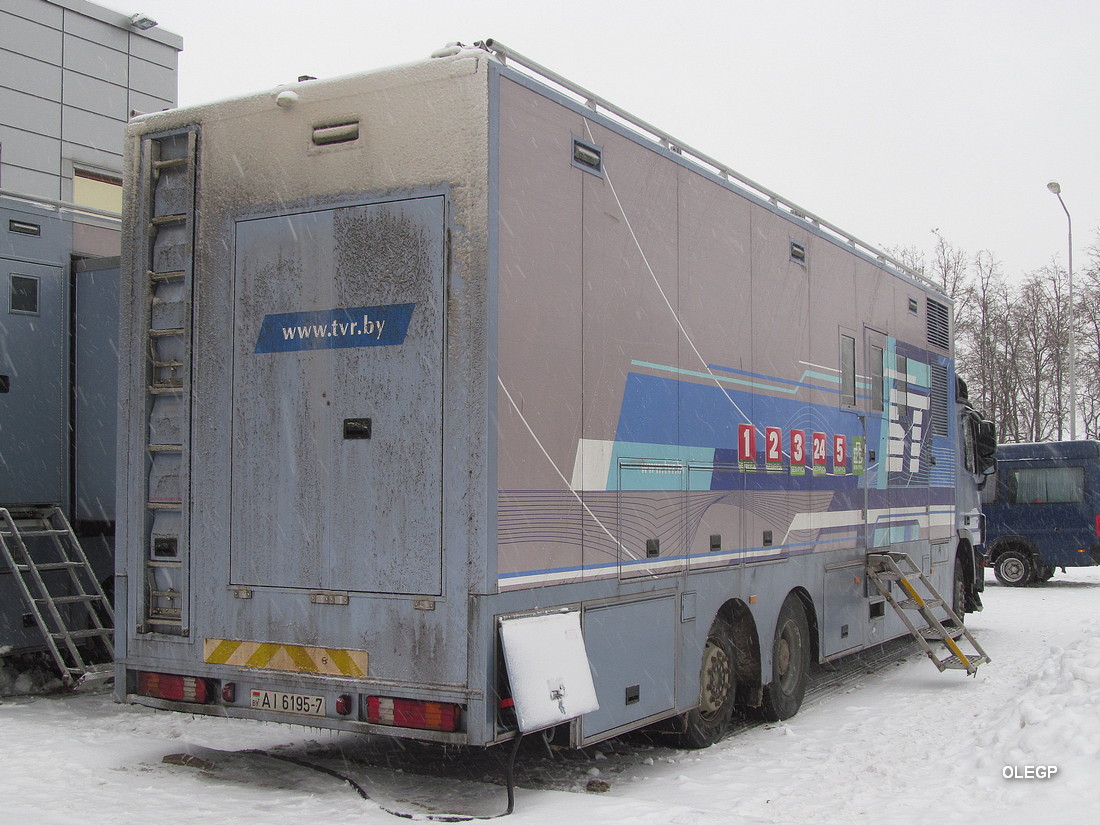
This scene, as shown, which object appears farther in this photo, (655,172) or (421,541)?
(655,172)

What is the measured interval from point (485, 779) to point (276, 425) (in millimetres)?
2427

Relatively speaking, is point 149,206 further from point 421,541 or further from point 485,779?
point 485,779

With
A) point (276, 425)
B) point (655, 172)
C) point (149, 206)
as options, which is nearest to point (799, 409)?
point (655, 172)

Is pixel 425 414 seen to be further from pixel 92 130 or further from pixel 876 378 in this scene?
pixel 92 130

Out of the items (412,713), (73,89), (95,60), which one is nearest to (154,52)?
(95,60)

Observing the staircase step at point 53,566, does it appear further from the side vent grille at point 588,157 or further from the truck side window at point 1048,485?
the truck side window at point 1048,485

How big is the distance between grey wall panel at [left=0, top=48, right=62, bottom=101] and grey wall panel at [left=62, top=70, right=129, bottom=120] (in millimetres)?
211

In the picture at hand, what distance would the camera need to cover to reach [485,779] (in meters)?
6.59

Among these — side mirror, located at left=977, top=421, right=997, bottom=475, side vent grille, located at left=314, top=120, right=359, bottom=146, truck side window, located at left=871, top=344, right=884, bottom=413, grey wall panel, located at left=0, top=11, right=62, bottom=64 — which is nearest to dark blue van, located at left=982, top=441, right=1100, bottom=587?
side mirror, located at left=977, top=421, right=997, bottom=475

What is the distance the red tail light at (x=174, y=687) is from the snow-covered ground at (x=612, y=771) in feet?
1.58

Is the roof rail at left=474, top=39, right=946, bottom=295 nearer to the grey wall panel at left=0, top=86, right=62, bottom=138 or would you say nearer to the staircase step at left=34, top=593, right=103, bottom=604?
the staircase step at left=34, top=593, right=103, bottom=604

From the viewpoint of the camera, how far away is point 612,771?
22.6 feet

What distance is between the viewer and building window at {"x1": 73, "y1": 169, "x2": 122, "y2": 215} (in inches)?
803

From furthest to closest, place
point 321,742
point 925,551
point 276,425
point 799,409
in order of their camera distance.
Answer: point 925,551, point 799,409, point 321,742, point 276,425
